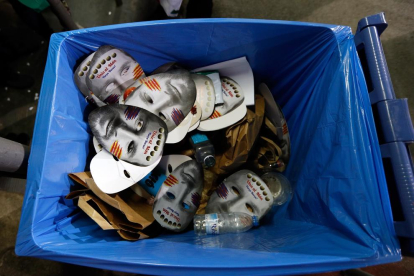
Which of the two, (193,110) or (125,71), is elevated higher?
(125,71)

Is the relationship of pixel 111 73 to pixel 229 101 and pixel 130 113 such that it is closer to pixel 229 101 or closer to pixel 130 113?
pixel 130 113

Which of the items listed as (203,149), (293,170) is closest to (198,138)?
(203,149)

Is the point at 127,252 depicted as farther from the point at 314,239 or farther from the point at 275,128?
the point at 275,128

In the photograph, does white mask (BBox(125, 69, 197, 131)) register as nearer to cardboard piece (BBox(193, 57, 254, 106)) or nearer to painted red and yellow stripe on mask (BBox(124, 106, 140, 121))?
painted red and yellow stripe on mask (BBox(124, 106, 140, 121))

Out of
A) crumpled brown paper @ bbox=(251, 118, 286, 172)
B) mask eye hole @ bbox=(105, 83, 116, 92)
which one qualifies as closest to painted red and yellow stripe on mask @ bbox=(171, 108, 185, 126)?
mask eye hole @ bbox=(105, 83, 116, 92)

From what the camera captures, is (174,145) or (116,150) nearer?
(116,150)

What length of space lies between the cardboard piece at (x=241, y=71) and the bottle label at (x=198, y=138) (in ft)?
0.60

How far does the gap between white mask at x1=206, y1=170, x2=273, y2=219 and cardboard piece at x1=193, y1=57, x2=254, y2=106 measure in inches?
10.2

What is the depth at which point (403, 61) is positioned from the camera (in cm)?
134

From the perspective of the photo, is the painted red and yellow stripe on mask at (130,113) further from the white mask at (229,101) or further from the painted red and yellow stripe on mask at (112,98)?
the white mask at (229,101)

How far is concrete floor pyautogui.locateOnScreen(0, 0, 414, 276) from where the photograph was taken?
48.7 inches

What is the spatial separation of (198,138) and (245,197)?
0.24 meters

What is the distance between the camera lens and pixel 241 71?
0.90 metres

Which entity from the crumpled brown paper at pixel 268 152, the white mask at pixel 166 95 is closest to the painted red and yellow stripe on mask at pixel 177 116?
the white mask at pixel 166 95
